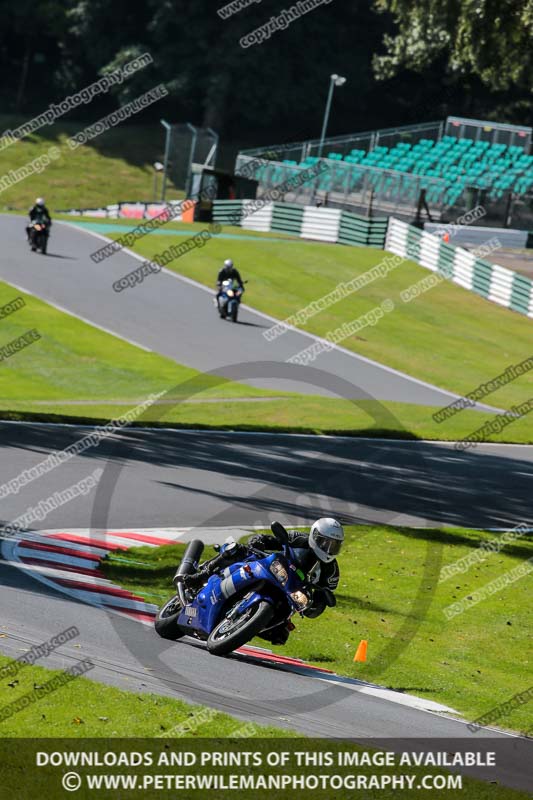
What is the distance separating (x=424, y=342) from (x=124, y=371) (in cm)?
1174

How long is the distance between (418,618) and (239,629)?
166 inches

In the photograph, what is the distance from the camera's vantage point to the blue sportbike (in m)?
10.8

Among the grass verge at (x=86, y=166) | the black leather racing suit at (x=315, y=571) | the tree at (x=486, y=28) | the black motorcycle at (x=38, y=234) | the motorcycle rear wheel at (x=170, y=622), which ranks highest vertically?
the tree at (x=486, y=28)

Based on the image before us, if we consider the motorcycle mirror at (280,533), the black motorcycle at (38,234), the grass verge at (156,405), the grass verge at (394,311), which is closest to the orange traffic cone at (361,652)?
the motorcycle mirror at (280,533)

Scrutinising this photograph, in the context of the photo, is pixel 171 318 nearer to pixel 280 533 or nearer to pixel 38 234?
pixel 38 234

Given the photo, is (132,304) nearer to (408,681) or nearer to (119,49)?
(408,681)

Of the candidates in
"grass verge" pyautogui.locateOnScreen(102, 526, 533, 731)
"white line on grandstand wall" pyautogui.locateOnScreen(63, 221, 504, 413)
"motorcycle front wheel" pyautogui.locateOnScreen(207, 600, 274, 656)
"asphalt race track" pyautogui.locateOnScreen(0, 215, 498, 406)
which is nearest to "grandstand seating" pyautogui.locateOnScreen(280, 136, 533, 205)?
"white line on grandstand wall" pyautogui.locateOnScreen(63, 221, 504, 413)

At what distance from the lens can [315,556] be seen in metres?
11.1

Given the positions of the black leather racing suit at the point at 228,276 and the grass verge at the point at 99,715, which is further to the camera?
the black leather racing suit at the point at 228,276

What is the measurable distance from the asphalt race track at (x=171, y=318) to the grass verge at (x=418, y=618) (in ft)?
43.4

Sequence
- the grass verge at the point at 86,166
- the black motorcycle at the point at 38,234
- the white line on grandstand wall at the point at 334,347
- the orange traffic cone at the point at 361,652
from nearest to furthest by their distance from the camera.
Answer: the orange traffic cone at the point at 361,652 → the white line on grandstand wall at the point at 334,347 → the black motorcycle at the point at 38,234 → the grass verge at the point at 86,166

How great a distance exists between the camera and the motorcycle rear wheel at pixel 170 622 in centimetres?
1170

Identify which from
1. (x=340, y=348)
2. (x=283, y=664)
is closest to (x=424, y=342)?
(x=340, y=348)

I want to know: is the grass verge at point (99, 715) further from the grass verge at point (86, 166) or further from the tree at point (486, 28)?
the grass verge at point (86, 166)
